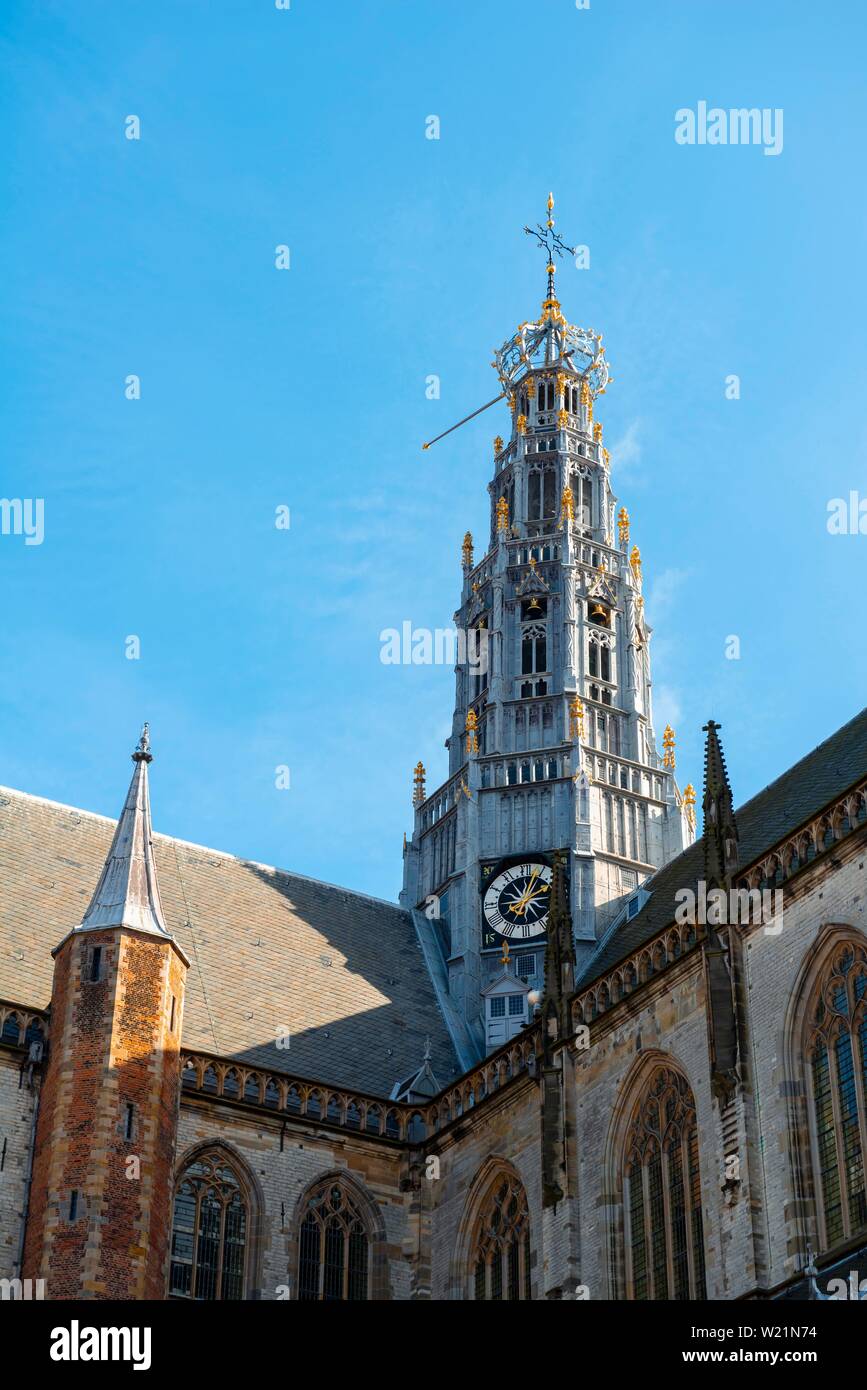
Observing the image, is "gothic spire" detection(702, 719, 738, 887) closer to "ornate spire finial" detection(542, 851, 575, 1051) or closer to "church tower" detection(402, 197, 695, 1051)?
"ornate spire finial" detection(542, 851, 575, 1051)

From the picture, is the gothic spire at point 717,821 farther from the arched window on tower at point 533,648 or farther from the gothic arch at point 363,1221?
the arched window on tower at point 533,648

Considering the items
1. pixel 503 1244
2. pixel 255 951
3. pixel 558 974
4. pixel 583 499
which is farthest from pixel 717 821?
pixel 583 499

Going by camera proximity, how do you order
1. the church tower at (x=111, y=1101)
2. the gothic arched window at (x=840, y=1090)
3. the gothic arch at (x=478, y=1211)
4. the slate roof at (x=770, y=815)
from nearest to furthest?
1. the gothic arched window at (x=840, y=1090)
2. the church tower at (x=111, y=1101)
3. the gothic arch at (x=478, y=1211)
4. the slate roof at (x=770, y=815)

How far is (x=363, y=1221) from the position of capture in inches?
1533

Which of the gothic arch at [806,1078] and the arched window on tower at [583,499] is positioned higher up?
the arched window on tower at [583,499]

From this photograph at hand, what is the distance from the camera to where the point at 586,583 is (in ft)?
179

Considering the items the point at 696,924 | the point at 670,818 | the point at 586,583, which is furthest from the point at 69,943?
the point at 586,583

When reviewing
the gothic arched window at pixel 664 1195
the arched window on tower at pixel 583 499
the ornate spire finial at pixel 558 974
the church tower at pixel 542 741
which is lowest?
the gothic arched window at pixel 664 1195

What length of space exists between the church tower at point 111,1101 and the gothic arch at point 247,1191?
1.84 metres

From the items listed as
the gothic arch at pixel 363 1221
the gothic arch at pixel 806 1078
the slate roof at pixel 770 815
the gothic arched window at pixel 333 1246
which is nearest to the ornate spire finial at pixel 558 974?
the slate roof at pixel 770 815

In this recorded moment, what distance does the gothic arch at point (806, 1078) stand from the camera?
95.0 feet

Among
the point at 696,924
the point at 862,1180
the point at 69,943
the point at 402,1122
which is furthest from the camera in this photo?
the point at 402,1122
